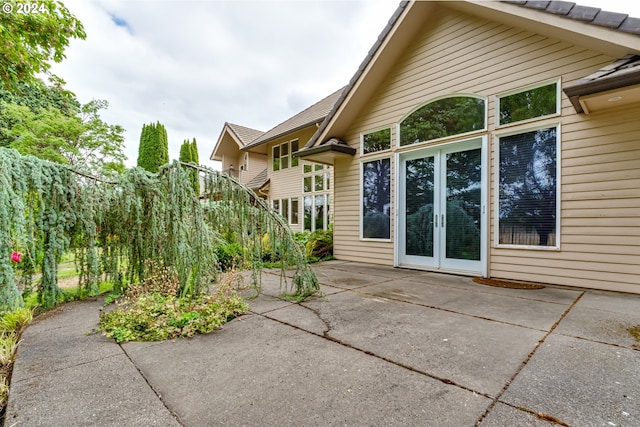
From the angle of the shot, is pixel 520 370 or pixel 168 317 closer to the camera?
pixel 520 370

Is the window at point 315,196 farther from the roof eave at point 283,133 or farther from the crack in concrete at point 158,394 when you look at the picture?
the crack in concrete at point 158,394

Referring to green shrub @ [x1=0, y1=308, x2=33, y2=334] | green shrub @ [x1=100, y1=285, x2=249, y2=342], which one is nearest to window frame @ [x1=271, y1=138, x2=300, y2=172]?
green shrub @ [x1=100, y1=285, x2=249, y2=342]

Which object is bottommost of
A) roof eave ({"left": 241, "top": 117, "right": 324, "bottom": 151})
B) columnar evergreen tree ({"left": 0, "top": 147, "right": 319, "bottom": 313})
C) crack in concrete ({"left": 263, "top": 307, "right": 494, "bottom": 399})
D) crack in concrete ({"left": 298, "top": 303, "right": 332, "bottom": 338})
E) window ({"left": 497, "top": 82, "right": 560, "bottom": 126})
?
crack in concrete ({"left": 298, "top": 303, "right": 332, "bottom": 338})

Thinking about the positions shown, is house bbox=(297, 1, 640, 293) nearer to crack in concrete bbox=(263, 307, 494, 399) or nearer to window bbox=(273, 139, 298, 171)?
crack in concrete bbox=(263, 307, 494, 399)

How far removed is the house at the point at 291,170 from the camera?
11.5 m

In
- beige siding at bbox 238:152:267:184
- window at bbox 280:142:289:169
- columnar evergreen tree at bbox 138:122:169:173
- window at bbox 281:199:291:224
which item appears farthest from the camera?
columnar evergreen tree at bbox 138:122:169:173

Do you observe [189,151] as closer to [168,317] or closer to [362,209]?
[362,209]

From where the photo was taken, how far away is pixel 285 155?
1345 centimetres

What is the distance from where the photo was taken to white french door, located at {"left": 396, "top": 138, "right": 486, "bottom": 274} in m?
5.34

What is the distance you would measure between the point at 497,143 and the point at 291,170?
9.17m

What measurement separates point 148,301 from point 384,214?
5.04 m

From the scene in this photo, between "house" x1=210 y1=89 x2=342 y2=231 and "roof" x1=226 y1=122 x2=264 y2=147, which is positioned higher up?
"roof" x1=226 y1=122 x2=264 y2=147

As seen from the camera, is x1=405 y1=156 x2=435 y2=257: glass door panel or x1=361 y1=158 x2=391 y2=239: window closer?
x1=405 y1=156 x2=435 y2=257: glass door panel

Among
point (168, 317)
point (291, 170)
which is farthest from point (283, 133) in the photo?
point (168, 317)
